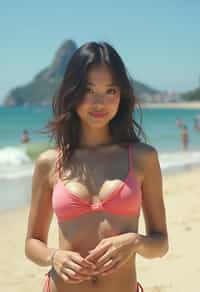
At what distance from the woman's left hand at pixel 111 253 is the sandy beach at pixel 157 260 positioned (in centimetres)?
333

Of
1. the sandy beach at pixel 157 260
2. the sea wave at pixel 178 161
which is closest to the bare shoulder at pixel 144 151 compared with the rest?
the sandy beach at pixel 157 260

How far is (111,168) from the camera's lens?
85.0 inches

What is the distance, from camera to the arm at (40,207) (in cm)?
218

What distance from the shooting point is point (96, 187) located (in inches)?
83.6

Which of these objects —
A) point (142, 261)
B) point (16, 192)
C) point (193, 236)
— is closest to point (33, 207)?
point (142, 261)

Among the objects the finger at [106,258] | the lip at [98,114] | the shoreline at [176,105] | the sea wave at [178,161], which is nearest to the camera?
the finger at [106,258]

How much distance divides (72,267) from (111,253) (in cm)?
16

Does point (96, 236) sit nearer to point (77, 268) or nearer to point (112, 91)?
point (77, 268)

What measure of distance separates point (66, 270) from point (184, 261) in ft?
13.8

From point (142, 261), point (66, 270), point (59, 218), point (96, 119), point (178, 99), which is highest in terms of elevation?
point (96, 119)

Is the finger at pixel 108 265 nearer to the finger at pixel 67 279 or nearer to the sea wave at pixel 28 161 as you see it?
the finger at pixel 67 279

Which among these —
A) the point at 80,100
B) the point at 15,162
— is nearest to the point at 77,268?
the point at 80,100

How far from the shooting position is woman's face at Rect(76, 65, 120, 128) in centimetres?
211

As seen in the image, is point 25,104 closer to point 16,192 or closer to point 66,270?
point 16,192
